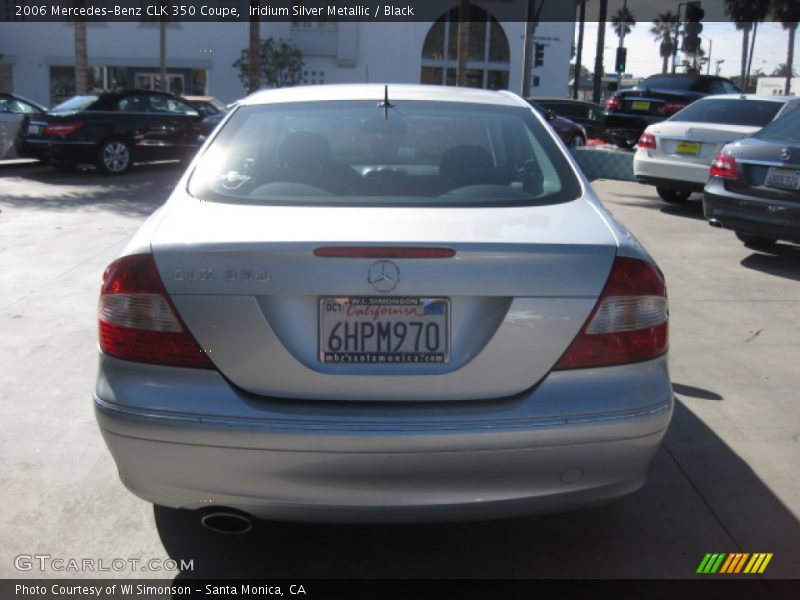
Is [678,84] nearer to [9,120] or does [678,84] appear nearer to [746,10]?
[9,120]

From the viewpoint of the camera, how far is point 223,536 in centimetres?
323

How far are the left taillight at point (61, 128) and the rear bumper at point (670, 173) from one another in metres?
8.98

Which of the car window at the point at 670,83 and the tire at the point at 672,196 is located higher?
the car window at the point at 670,83

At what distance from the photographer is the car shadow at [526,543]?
9.98 ft

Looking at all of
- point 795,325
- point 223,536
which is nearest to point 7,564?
point 223,536

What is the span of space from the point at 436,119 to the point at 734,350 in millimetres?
2849

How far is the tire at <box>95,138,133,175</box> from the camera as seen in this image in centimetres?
1457

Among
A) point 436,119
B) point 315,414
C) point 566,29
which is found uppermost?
point 566,29

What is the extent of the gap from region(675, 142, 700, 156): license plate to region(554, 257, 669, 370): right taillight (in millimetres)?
8525

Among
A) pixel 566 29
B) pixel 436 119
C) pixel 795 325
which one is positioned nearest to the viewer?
pixel 436 119

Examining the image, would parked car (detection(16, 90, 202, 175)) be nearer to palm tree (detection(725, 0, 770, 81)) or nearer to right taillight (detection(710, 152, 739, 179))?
right taillight (detection(710, 152, 739, 179))

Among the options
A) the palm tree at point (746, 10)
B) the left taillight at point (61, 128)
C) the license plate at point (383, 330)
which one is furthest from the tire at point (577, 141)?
the palm tree at point (746, 10)

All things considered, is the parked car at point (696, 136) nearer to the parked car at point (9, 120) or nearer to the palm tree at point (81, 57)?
the parked car at point (9, 120)

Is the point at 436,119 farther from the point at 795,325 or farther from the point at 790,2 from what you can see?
the point at 790,2
